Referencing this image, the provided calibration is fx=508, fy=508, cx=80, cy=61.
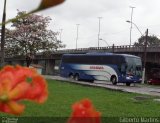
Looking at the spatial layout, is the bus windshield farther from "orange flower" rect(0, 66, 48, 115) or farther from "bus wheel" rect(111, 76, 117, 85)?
"orange flower" rect(0, 66, 48, 115)

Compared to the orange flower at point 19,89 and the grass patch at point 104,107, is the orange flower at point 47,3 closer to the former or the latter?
the orange flower at point 19,89

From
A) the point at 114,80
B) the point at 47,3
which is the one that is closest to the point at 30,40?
the point at 114,80

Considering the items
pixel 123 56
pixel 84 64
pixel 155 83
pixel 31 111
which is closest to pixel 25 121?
pixel 31 111

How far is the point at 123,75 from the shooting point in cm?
4419

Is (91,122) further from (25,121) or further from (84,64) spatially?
(84,64)

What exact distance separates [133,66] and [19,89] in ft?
145

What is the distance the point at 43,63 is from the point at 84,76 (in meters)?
58.2

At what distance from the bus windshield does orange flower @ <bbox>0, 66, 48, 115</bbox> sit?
4312 centimetres

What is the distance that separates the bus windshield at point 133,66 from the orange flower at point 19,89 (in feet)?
141

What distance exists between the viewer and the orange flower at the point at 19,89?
91 centimetres

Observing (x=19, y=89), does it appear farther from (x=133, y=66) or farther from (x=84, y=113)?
(x=133, y=66)

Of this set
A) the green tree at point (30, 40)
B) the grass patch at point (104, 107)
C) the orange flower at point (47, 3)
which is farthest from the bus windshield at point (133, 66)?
the orange flower at point (47, 3)

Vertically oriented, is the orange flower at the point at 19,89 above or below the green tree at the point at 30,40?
below

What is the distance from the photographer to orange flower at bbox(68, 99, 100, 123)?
35.7 inches
